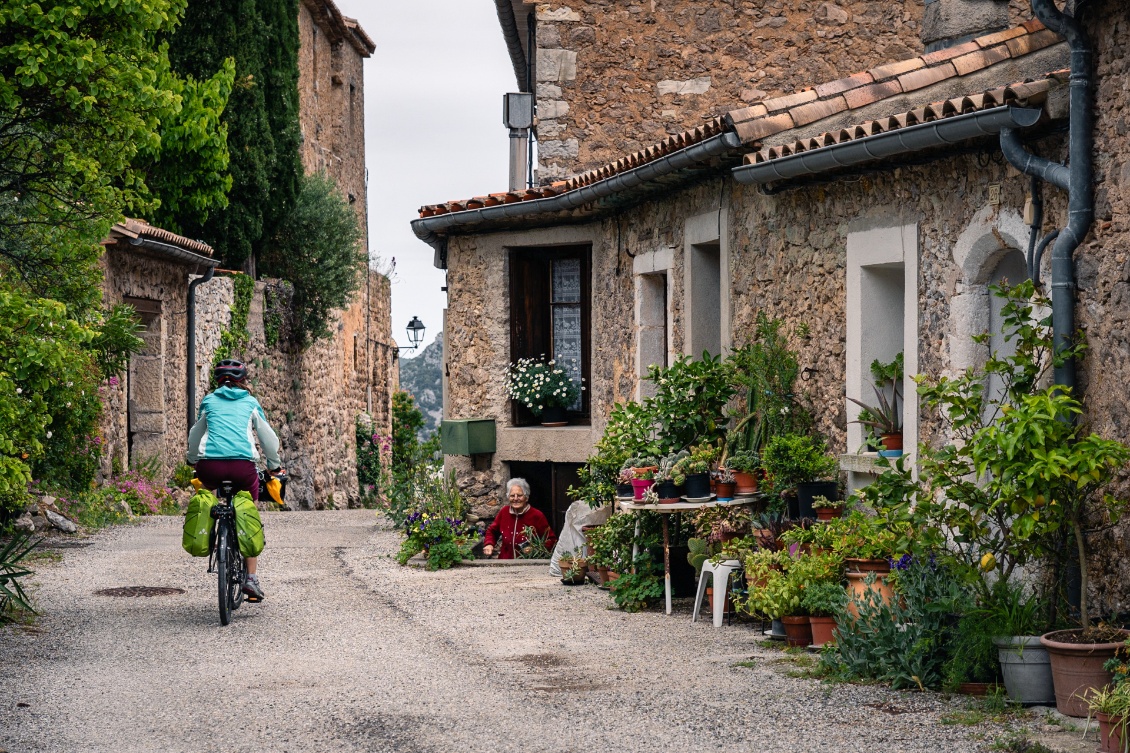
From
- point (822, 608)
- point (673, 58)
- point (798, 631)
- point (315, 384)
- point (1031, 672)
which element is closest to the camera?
point (1031, 672)

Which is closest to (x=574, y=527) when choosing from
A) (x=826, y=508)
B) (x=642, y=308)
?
(x=642, y=308)

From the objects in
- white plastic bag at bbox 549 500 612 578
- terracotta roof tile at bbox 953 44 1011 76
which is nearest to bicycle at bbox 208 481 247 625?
white plastic bag at bbox 549 500 612 578

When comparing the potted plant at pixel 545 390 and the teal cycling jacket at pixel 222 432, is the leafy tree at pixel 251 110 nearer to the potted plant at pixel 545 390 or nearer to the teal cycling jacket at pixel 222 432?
the potted plant at pixel 545 390

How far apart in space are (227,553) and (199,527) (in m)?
0.23

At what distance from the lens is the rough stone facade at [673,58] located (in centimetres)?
1373

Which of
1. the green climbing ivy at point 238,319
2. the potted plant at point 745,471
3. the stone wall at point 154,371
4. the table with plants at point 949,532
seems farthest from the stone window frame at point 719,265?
the green climbing ivy at point 238,319

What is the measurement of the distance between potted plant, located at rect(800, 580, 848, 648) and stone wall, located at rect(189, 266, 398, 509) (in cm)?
1324

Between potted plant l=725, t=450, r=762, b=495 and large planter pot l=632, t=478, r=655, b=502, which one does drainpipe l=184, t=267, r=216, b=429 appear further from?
potted plant l=725, t=450, r=762, b=495

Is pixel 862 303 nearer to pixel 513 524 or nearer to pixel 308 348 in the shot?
pixel 513 524

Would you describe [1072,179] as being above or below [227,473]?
above

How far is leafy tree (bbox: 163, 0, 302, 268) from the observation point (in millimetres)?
19266

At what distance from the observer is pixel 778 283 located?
8.80 meters

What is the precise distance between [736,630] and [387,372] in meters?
22.2

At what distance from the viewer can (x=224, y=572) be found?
812cm
